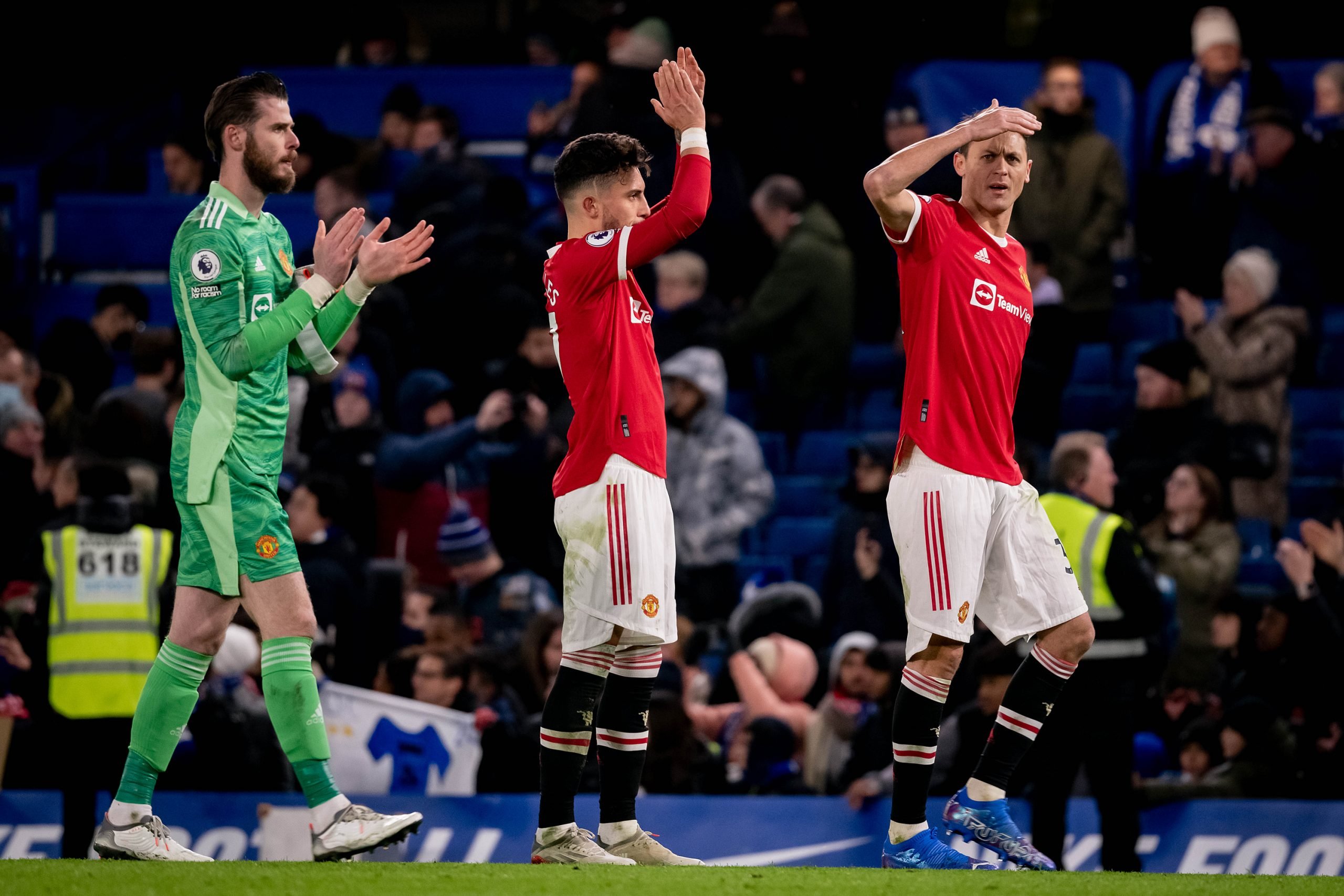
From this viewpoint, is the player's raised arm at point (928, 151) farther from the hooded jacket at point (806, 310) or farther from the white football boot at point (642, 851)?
the hooded jacket at point (806, 310)

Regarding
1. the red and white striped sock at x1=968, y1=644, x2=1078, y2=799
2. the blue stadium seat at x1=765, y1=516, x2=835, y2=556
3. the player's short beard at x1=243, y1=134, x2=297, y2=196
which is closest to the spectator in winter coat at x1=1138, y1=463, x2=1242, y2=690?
the blue stadium seat at x1=765, y1=516, x2=835, y2=556

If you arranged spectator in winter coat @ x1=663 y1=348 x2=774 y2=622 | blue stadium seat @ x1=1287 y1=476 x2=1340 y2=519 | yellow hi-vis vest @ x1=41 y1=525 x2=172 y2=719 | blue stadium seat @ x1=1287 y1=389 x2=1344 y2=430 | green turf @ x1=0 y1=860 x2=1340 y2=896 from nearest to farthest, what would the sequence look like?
green turf @ x1=0 y1=860 x2=1340 y2=896 < yellow hi-vis vest @ x1=41 y1=525 x2=172 y2=719 < spectator in winter coat @ x1=663 y1=348 x2=774 y2=622 < blue stadium seat @ x1=1287 y1=476 x2=1340 y2=519 < blue stadium seat @ x1=1287 y1=389 x2=1344 y2=430

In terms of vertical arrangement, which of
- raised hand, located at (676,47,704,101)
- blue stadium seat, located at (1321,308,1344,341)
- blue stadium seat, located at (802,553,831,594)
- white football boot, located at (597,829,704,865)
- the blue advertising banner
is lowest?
the blue advertising banner

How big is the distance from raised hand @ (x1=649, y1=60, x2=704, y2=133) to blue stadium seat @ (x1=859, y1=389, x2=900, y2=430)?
23.8 ft

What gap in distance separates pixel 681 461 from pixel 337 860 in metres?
5.75

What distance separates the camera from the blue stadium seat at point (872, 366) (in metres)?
13.7

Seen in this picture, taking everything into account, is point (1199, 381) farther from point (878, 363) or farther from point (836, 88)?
point (836, 88)

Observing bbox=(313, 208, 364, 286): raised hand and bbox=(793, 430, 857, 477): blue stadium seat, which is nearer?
bbox=(313, 208, 364, 286): raised hand

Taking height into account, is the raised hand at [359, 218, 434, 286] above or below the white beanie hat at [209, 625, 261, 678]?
above

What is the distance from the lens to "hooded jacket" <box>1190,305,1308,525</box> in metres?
12.0

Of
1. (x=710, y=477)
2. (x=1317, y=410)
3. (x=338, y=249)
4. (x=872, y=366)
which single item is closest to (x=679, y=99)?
(x=338, y=249)

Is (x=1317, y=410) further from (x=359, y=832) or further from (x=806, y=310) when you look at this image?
(x=359, y=832)

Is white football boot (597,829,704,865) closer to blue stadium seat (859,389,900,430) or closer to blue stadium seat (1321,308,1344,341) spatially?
blue stadium seat (859,389,900,430)

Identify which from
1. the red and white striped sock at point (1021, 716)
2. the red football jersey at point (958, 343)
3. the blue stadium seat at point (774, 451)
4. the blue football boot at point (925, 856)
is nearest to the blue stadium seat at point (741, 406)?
the blue stadium seat at point (774, 451)
